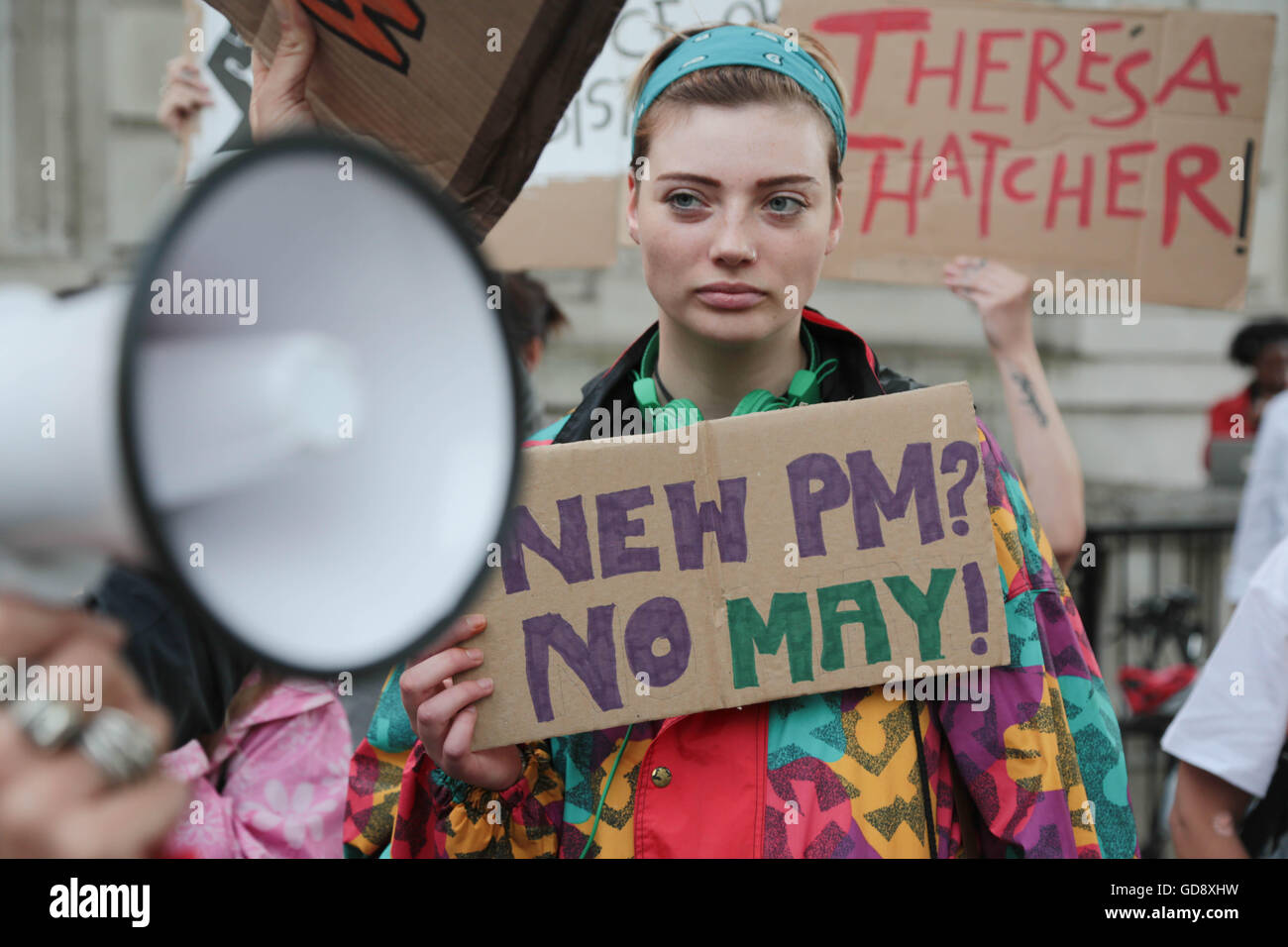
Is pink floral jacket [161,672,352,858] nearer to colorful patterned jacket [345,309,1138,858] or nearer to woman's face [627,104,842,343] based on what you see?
colorful patterned jacket [345,309,1138,858]

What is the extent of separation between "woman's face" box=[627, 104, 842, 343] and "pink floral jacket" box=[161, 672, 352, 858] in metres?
0.95

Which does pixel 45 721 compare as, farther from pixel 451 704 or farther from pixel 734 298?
pixel 734 298

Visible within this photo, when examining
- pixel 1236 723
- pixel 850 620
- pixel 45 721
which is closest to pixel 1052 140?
pixel 1236 723

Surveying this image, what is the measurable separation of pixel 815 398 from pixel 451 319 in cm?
95

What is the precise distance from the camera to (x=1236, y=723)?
1720mm

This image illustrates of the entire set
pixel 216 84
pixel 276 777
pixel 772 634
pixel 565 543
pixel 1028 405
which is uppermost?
pixel 216 84

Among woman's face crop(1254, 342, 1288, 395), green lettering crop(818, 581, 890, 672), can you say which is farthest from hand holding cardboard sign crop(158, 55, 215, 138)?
woman's face crop(1254, 342, 1288, 395)

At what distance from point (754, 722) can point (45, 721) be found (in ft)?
3.08

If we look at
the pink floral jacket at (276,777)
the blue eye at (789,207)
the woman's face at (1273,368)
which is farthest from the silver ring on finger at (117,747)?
the woman's face at (1273,368)

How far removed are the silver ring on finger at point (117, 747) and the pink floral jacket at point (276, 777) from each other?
1340 millimetres

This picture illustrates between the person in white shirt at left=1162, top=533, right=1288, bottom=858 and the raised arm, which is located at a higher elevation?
the raised arm

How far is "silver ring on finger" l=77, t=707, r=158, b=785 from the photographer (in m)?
0.49

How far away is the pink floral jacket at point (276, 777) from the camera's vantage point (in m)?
1.80
